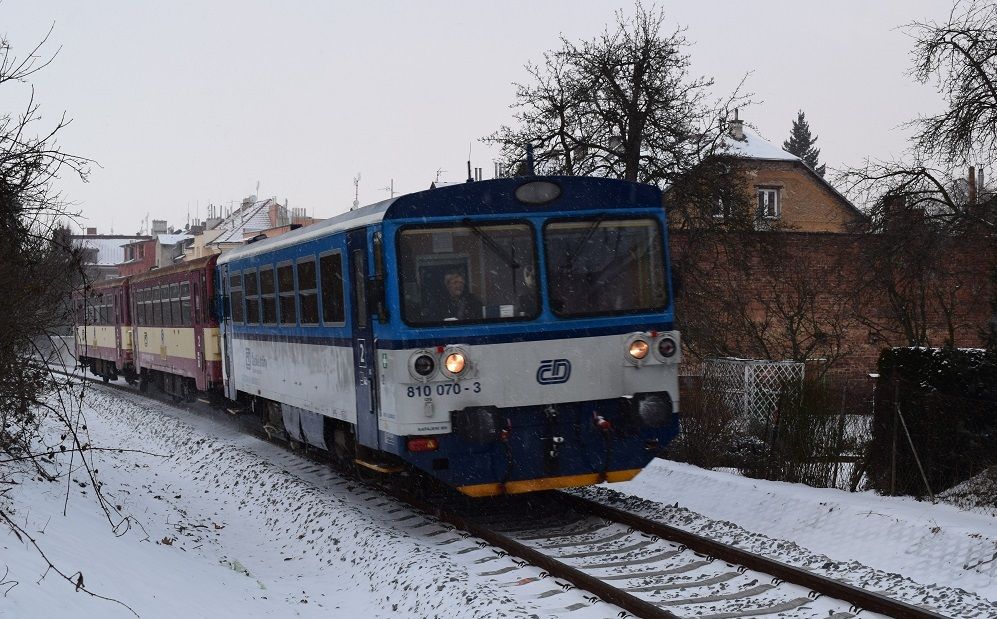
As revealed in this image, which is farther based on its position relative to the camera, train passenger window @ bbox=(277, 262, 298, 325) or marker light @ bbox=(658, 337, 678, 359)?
train passenger window @ bbox=(277, 262, 298, 325)

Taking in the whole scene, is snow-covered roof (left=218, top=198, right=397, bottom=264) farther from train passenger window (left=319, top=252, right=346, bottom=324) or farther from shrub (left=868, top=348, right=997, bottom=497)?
shrub (left=868, top=348, right=997, bottom=497)

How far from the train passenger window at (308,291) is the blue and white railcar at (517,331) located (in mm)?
1372

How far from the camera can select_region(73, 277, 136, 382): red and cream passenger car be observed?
90.3 ft

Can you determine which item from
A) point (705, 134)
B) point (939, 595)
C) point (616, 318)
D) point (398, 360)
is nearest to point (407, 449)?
point (398, 360)

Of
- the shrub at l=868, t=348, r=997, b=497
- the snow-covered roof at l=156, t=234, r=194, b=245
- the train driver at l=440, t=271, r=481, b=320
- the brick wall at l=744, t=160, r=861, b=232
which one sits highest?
the snow-covered roof at l=156, t=234, r=194, b=245

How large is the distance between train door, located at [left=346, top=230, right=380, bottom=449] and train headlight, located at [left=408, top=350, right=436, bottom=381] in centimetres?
75

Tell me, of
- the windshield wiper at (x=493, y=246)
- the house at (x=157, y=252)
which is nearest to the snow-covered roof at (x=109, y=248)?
the house at (x=157, y=252)

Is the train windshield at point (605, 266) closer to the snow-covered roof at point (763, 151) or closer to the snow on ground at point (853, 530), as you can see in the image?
the snow on ground at point (853, 530)

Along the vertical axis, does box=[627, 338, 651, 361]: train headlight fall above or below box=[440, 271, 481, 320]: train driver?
below

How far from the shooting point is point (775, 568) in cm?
712

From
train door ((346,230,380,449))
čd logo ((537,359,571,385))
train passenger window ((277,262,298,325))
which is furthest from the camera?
train passenger window ((277,262,298,325))

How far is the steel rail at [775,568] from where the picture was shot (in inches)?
240

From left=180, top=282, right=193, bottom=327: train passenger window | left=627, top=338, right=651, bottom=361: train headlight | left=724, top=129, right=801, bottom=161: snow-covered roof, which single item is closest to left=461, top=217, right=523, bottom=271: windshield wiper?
left=627, top=338, right=651, bottom=361: train headlight

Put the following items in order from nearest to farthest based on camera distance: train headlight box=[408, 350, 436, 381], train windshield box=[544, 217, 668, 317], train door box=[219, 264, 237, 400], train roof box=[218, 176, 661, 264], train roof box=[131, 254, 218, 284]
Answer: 1. train headlight box=[408, 350, 436, 381]
2. train roof box=[218, 176, 661, 264]
3. train windshield box=[544, 217, 668, 317]
4. train door box=[219, 264, 237, 400]
5. train roof box=[131, 254, 218, 284]
